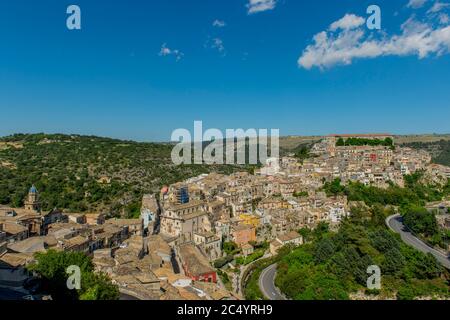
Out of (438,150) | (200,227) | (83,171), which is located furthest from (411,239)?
(438,150)

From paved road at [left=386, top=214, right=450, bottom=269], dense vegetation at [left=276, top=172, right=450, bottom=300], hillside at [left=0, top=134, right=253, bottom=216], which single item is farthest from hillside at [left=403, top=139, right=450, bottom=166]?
dense vegetation at [left=276, top=172, right=450, bottom=300]

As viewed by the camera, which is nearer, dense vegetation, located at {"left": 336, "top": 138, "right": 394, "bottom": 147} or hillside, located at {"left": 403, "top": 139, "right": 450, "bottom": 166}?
dense vegetation, located at {"left": 336, "top": 138, "right": 394, "bottom": 147}

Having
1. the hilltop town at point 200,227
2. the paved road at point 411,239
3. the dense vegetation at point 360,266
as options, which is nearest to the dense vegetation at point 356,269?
the dense vegetation at point 360,266

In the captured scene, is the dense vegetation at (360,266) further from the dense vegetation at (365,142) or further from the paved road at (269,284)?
the dense vegetation at (365,142)

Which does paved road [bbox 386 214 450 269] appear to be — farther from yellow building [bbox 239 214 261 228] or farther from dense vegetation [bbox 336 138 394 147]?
dense vegetation [bbox 336 138 394 147]
